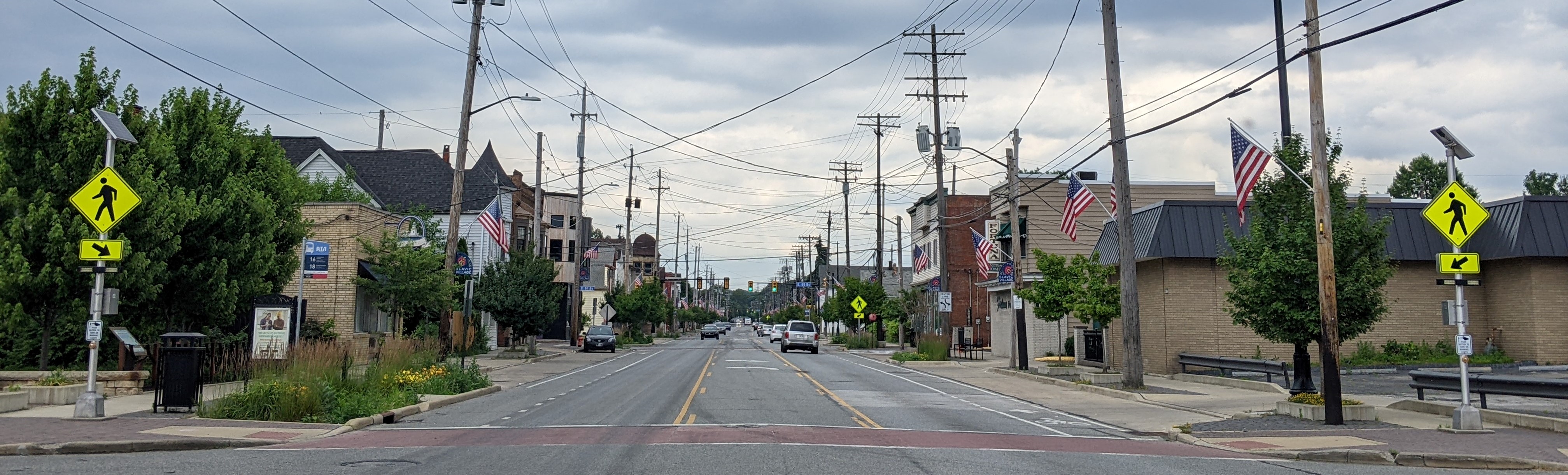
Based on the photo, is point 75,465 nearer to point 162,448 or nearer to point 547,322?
point 162,448

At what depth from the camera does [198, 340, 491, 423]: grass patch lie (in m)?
15.4

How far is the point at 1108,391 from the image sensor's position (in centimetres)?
2431

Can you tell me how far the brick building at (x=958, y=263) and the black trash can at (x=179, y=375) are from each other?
140 feet

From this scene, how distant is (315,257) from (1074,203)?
19500 mm

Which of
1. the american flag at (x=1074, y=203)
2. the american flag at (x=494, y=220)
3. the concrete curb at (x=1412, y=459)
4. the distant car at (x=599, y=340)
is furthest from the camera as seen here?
the distant car at (x=599, y=340)

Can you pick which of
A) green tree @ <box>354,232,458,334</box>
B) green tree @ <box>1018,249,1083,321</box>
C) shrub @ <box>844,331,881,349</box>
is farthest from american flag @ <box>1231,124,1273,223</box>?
shrub @ <box>844,331,881,349</box>

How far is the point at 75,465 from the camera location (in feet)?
35.6

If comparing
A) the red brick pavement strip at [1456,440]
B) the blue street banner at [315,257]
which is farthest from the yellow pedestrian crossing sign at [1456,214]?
the blue street banner at [315,257]

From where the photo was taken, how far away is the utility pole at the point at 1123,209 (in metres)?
23.8

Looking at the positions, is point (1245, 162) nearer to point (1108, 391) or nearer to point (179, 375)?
point (1108, 391)

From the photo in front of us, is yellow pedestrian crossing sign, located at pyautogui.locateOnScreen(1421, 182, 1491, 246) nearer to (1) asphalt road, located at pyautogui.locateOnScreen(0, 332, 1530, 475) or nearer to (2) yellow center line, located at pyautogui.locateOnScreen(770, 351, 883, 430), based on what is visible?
(1) asphalt road, located at pyautogui.locateOnScreen(0, 332, 1530, 475)

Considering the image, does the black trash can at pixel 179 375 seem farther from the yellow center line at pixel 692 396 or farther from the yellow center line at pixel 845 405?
the yellow center line at pixel 845 405

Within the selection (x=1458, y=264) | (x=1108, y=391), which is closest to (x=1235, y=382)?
(x=1108, y=391)

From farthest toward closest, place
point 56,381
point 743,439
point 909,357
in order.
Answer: point 909,357 < point 56,381 < point 743,439
